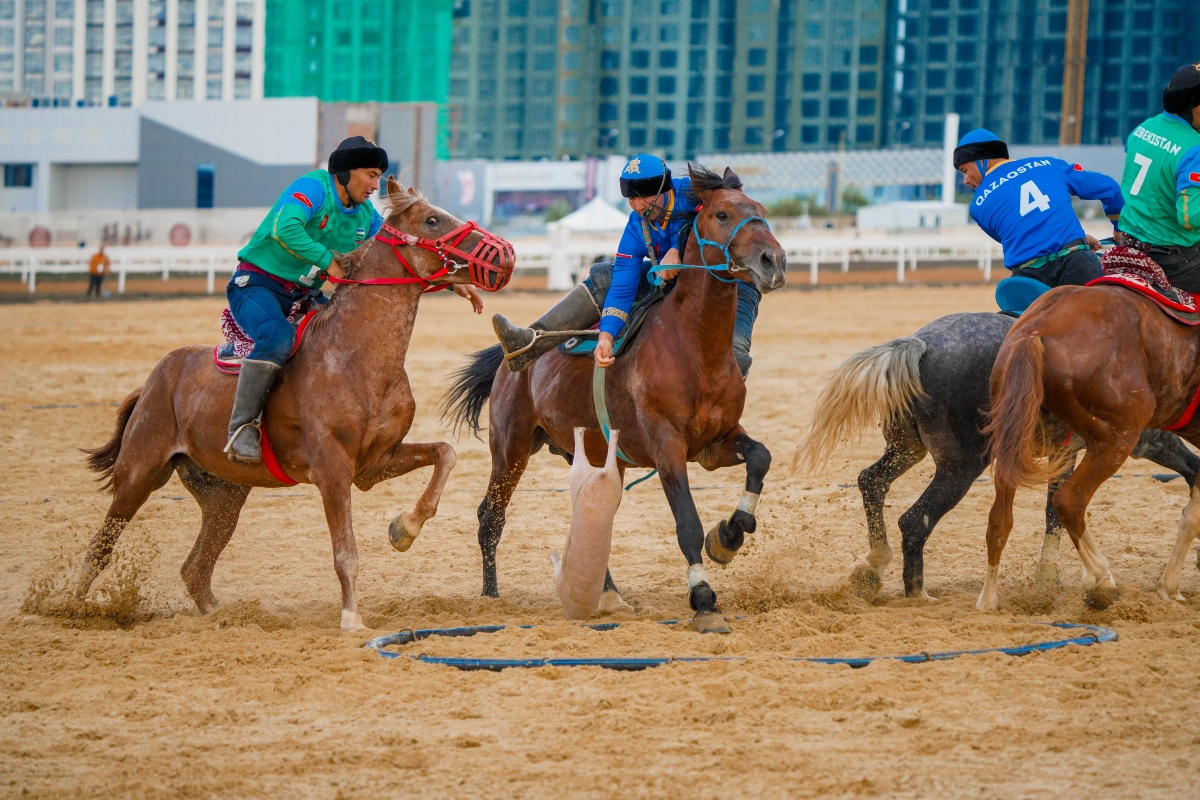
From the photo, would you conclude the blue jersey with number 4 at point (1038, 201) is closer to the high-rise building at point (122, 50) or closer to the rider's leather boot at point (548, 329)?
the rider's leather boot at point (548, 329)

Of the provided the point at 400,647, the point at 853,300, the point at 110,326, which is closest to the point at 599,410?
the point at 400,647

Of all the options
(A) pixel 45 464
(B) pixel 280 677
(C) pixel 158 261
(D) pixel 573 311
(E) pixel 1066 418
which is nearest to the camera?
(B) pixel 280 677

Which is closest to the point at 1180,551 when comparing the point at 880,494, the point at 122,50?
the point at 880,494

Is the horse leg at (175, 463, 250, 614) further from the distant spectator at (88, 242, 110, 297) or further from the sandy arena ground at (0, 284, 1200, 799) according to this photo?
the distant spectator at (88, 242, 110, 297)

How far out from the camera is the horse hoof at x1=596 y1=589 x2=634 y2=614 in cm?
620

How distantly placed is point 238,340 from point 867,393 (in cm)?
324

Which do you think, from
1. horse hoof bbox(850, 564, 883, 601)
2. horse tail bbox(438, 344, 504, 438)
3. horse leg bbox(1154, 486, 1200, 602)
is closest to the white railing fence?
horse tail bbox(438, 344, 504, 438)

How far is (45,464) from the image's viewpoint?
1060cm

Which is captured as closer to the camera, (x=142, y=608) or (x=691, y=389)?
(x=691, y=389)

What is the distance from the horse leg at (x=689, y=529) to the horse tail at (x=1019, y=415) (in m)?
1.38

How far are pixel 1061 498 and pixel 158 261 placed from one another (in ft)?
97.2

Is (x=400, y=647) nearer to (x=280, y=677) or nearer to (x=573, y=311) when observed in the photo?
(x=280, y=677)

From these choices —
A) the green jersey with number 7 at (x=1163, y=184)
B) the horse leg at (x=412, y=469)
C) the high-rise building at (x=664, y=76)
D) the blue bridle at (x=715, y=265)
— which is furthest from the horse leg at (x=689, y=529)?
the high-rise building at (x=664, y=76)

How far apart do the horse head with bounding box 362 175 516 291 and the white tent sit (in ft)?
114
